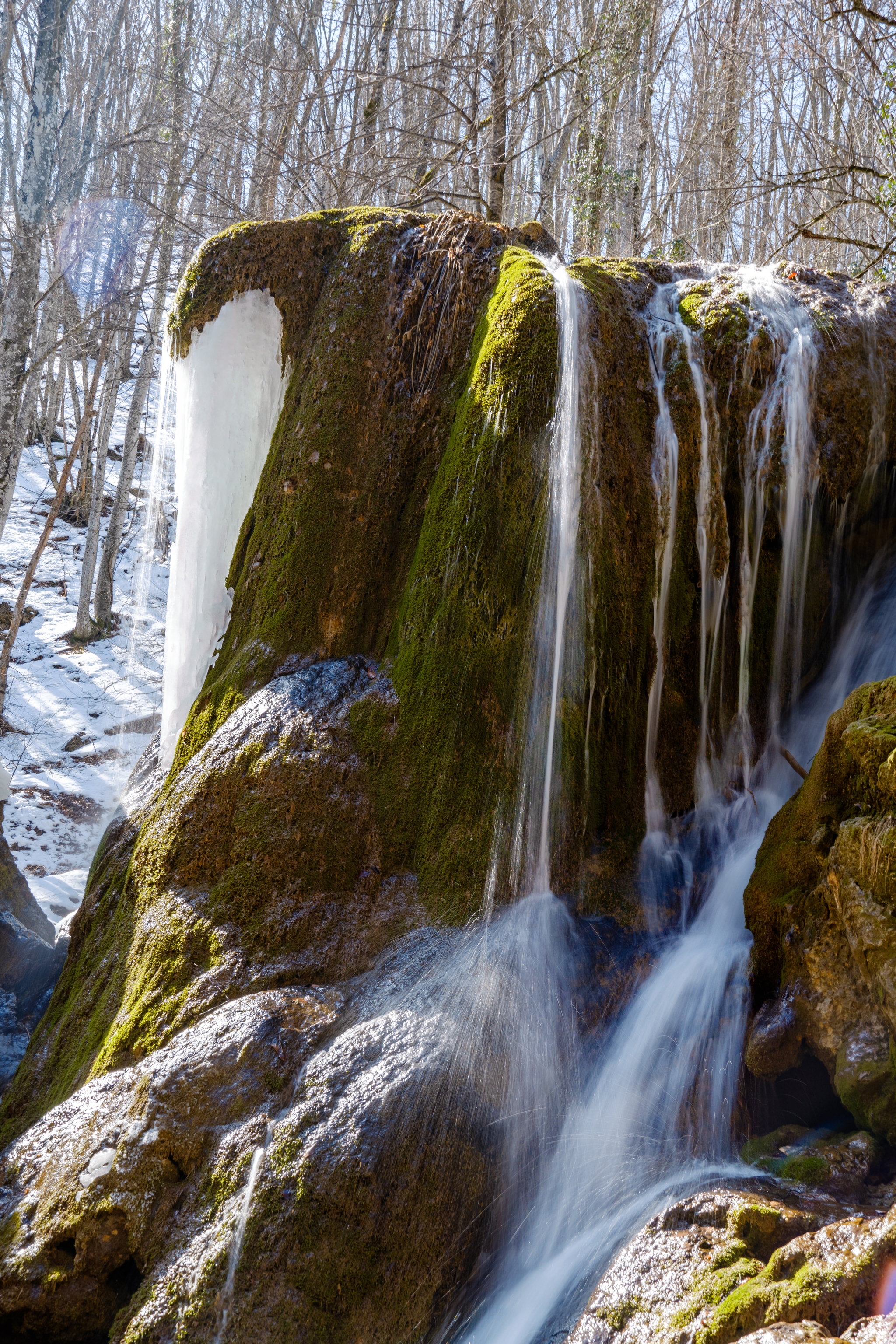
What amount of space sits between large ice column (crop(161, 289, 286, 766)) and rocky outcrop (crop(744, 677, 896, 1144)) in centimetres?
293

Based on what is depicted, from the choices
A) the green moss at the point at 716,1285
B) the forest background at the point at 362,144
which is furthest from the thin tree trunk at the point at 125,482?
the green moss at the point at 716,1285

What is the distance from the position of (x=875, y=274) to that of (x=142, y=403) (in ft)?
31.4

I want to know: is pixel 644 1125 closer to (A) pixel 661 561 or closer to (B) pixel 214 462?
(A) pixel 661 561

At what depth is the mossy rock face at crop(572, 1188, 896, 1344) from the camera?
2.07 meters

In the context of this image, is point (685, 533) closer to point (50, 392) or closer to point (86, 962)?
point (86, 962)

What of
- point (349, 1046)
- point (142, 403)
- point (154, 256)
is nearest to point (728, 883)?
point (349, 1046)

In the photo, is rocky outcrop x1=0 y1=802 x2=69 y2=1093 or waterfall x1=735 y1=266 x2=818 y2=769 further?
rocky outcrop x1=0 y1=802 x2=69 y2=1093

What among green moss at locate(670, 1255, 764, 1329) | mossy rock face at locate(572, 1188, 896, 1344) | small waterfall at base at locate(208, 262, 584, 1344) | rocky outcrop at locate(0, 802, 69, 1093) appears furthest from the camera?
rocky outcrop at locate(0, 802, 69, 1093)

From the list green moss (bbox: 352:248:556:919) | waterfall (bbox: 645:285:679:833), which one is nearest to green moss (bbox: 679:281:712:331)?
waterfall (bbox: 645:285:679:833)

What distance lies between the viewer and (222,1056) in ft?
10.1

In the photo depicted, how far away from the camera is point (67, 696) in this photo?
34.1 feet

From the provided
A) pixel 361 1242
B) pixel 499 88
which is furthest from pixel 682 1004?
pixel 499 88

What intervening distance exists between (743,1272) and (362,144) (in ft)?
38.3

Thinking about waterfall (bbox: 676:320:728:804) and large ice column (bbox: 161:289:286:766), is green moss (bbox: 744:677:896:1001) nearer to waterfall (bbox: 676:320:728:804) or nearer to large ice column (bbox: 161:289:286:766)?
waterfall (bbox: 676:320:728:804)
